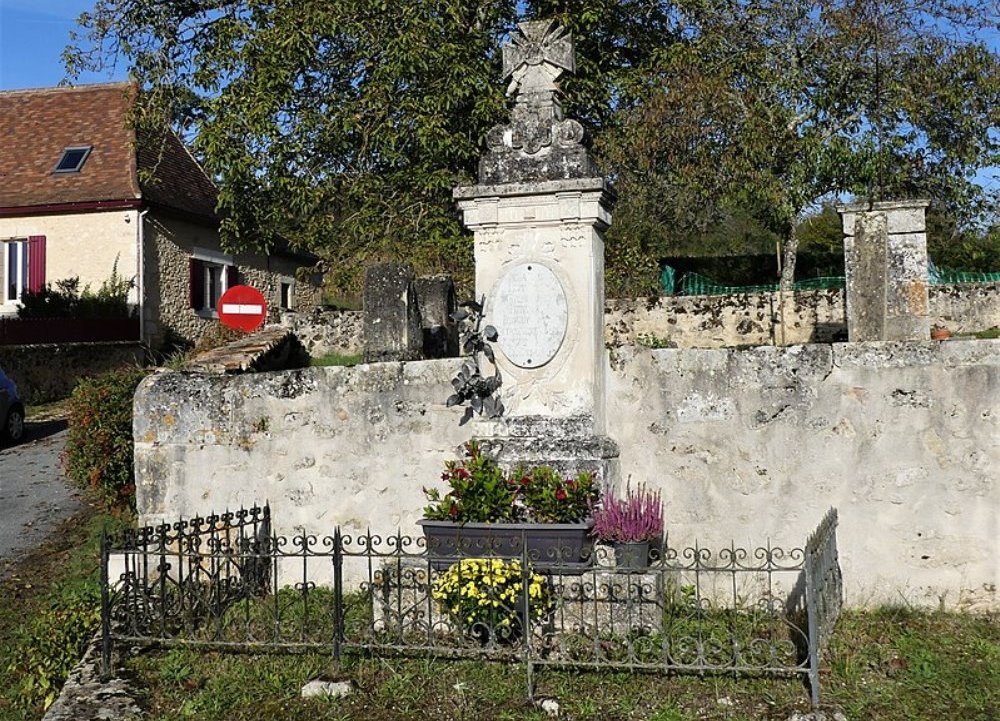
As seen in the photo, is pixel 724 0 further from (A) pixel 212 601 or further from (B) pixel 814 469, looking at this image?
(A) pixel 212 601

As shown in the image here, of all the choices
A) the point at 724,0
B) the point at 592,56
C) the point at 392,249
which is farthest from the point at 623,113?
the point at 392,249

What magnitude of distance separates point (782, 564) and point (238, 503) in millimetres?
4148

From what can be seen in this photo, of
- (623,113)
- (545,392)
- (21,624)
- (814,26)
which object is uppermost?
(814,26)

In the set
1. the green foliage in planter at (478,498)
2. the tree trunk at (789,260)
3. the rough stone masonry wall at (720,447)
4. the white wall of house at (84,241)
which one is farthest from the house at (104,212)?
the green foliage in planter at (478,498)

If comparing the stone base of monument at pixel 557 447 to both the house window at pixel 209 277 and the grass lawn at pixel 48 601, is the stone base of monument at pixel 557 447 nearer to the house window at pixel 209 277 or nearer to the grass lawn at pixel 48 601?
the grass lawn at pixel 48 601

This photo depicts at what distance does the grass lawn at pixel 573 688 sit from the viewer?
16.6 ft

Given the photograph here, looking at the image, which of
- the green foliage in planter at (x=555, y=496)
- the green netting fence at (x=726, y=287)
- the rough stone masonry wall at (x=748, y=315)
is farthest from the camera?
the green netting fence at (x=726, y=287)

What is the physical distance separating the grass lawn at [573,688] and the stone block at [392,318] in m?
3.47

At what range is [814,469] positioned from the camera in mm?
6887

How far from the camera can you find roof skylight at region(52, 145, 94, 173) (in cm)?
2023

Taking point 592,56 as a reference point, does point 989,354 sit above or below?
Result: below

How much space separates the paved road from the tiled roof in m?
7.13

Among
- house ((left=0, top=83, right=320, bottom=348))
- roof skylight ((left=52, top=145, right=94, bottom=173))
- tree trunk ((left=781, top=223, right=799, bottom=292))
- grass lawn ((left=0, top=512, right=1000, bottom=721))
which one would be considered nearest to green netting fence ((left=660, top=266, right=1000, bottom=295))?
tree trunk ((left=781, top=223, right=799, bottom=292))

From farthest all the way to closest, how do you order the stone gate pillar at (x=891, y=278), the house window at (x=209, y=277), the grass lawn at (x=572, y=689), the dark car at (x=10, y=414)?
the house window at (x=209, y=277)
the dark car at (x=10, y=414)
the stone gate pillar at (x=891, y=278)
the grass lawn at (x=572, y=689)
